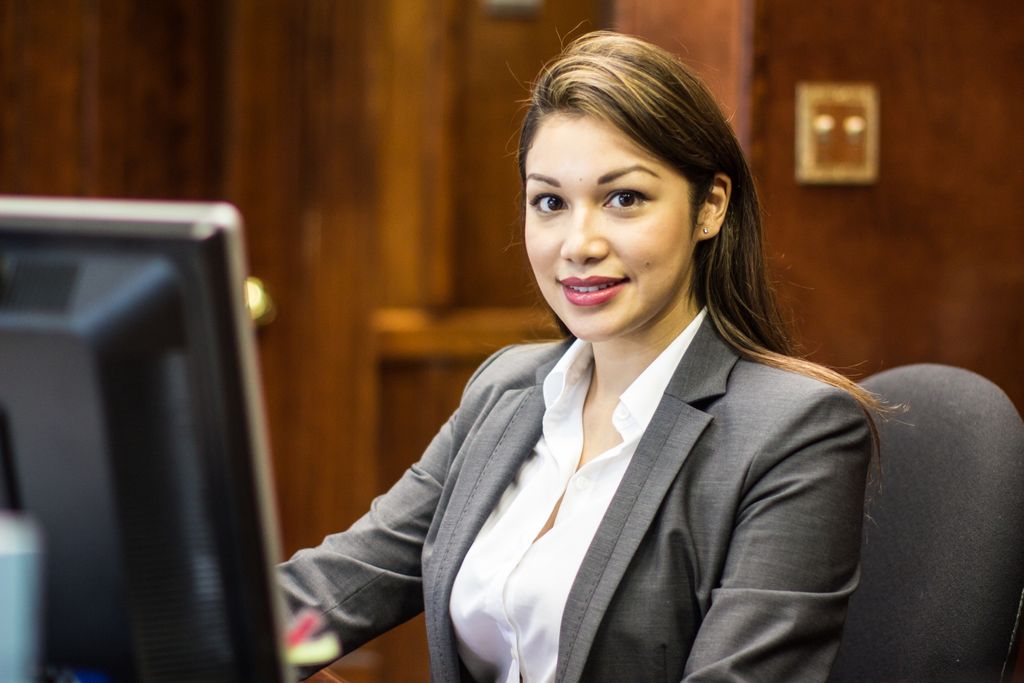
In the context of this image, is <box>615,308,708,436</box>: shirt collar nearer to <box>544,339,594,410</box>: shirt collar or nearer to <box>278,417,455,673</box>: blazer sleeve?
<box>544,339,594,410</box>: shirt collar

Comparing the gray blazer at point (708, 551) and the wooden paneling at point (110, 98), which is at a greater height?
the wooden paneling at point (110, 98)

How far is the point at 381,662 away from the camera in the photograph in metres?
3.21

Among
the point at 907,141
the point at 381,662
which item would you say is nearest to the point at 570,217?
the point at 907,141

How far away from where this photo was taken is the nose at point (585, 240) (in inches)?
58.6

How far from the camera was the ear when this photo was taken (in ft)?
5.15

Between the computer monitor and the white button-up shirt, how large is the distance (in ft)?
2.38

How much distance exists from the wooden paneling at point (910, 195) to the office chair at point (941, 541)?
2.18ft

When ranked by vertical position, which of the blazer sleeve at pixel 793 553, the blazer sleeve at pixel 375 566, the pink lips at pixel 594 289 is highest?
the pink lips at pixel 594 289

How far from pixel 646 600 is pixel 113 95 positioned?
6.22 ft

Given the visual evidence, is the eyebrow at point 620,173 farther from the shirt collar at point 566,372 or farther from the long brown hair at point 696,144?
the shirt collar at point 566,372

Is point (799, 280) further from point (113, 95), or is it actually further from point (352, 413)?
point (113, 95)

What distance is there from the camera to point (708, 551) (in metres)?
1.36

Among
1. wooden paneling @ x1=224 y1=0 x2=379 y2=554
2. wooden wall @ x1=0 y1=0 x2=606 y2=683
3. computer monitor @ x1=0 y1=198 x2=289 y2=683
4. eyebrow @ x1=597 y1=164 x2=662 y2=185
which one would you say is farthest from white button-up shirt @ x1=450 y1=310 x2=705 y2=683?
wooden paneling @ x1=224 y1=0 x2=379 y2=554

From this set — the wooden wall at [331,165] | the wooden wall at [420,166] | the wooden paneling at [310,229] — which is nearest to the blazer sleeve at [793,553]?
the wooden wall at [420,166]
